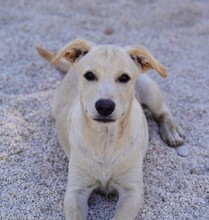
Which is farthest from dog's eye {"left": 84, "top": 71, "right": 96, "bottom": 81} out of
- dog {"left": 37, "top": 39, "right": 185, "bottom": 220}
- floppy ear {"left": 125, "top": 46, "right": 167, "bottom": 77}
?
floppy ear {"left": 125, "top": 46, "right": 167, "bottom": 77}

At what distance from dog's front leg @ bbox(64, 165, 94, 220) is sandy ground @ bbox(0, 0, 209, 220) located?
12 centimetres

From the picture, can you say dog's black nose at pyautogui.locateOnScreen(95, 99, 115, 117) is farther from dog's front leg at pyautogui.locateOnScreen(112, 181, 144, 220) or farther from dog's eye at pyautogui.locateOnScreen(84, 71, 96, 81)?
dog's front leg at pyautogui.locateOnScreen(112, 181, 144, 220)

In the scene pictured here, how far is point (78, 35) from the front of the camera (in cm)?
622

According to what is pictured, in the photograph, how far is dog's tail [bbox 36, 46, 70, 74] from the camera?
493cm

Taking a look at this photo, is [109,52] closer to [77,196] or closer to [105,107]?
[105,107]

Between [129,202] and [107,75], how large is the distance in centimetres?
89

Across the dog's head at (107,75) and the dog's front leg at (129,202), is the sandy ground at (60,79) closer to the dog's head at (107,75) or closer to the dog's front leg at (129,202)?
the dog's front leg at (129,202)

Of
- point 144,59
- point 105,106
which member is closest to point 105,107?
point 105,106

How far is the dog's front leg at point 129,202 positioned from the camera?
315 centimetres

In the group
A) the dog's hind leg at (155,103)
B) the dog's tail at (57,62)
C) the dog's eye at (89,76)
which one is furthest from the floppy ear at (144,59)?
the dog's tail at (57,62)

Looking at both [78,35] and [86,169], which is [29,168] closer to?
[86,169]

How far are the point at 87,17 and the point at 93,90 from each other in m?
3.82

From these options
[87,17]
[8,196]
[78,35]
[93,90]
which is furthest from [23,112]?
[87,17]

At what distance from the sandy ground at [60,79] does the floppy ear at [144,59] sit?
0.89 metres
